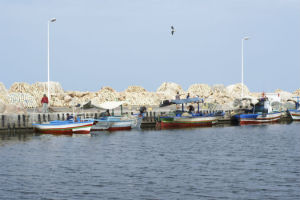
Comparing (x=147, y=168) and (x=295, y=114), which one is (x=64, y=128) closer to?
(x=147, y=168)

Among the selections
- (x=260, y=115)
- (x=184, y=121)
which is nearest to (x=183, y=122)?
(x=184, y=121)

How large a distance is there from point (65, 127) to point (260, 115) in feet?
118

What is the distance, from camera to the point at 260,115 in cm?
7500

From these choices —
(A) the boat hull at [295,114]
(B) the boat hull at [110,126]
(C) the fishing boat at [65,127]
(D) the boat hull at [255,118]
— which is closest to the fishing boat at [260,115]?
(D) the boat hull at [255,118]

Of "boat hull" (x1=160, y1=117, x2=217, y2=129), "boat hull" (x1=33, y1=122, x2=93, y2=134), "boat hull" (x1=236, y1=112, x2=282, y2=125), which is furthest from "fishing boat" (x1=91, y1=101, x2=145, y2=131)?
"boat hull" (x1=236, y1=112, x2=282, y2=125)

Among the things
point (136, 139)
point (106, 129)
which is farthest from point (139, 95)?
point (136, 139)

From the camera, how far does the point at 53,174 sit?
28125 mm

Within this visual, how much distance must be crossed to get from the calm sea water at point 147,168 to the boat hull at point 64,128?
7.65ft

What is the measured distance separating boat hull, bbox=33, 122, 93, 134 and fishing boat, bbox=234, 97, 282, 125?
30.1 metres

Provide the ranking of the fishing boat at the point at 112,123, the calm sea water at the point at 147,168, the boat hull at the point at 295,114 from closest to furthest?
1. the calm sea water at the point at 147,168
2. the fishing boat at the point at 112,123
3. the boat hull at the point at 295,114

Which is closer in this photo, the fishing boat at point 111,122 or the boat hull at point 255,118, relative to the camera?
the fishing boat at point 111,122

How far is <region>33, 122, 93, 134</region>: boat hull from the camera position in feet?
170

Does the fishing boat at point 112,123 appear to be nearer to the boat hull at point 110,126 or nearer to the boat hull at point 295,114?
the boat hull at point 110,126

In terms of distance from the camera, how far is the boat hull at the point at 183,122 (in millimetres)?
65938
